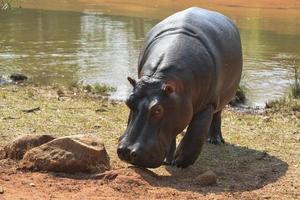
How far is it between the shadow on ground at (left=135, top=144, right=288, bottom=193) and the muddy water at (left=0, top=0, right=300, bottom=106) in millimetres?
4420

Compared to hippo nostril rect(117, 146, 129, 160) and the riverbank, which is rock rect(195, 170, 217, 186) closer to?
the riverbank

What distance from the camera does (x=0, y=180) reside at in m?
5.00

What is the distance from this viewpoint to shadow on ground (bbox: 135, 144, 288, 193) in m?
5.27

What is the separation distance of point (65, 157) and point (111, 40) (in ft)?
44.9

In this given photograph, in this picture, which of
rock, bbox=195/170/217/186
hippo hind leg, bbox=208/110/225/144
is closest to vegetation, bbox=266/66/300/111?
hippo hind leg, bbox=208/110/225/144

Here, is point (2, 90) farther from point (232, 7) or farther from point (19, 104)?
point (232, 7)

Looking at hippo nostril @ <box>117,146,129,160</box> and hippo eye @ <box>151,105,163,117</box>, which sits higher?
hippo eye @ <box>151,105,163,117</box>

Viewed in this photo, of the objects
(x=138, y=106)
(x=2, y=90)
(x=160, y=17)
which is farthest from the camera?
(x=160, y=17)

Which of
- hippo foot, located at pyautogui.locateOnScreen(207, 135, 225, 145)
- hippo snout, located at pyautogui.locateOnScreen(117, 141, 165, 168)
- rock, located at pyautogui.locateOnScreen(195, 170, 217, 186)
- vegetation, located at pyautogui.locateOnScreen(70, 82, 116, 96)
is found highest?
hippo snout, located at pyautogui.locateOnScreen(117, 141, 165, 168)

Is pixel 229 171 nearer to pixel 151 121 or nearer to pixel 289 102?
pixel 151 121

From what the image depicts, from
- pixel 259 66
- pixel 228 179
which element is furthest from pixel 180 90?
pixel 259 66

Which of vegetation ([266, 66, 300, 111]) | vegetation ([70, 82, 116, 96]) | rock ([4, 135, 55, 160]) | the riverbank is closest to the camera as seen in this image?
the riverbank

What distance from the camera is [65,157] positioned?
5.27 m

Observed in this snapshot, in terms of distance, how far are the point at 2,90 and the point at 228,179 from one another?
6.03 meters
